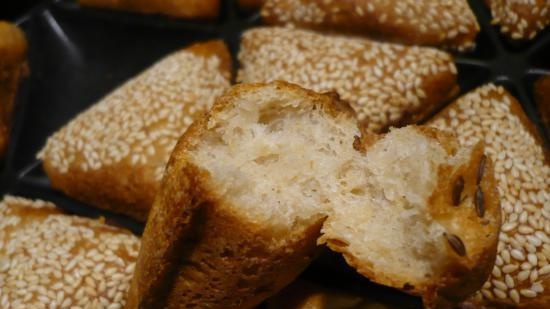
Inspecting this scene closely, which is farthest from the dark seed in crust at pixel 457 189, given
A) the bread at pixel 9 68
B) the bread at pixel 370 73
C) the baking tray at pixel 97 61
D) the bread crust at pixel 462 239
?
the bread at pixel 9 68

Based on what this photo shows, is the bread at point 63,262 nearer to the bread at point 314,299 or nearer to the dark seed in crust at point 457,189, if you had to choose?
the bread at point 314,299

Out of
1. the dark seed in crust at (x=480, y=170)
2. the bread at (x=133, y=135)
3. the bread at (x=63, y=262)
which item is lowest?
the bread at (x=63, y=262)

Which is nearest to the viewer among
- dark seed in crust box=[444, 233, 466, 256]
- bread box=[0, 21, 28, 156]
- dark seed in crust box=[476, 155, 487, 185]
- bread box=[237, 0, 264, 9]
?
dark seed in crust box=[444, 233, 466, 256]

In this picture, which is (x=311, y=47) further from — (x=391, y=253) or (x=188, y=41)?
(x=391, y=253)

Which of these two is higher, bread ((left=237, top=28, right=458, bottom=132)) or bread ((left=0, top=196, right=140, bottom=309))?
bread ((left=237, top=28, right=458, bottom=132))

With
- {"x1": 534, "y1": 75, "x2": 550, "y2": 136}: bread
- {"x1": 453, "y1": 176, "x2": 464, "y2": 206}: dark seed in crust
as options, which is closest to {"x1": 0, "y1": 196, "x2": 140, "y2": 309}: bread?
{"x1": 453, "y1": 176, "x2": 464, "y2": 206}: dark seed in crust

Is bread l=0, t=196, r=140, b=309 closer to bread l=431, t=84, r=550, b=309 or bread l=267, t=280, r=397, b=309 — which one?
bread l=267, t=280, r=397, b=309

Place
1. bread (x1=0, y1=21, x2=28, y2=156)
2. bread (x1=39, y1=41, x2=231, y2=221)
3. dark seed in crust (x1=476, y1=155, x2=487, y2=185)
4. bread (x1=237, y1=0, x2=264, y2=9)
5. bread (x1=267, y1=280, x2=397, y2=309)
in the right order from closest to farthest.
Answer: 1. dark seed in crust (x1=476, y1=155, x2=487, y2=185)
2. bread (x1=267, y1=280, x2=397, y2=309)
3. bread (x1=39, y1=41, x2=231, y2=221)
4. bread (x1=0, y1=21, x2=28, y2=156)
5. bread (x1=237, y1=0, x2=264, y2=9)
